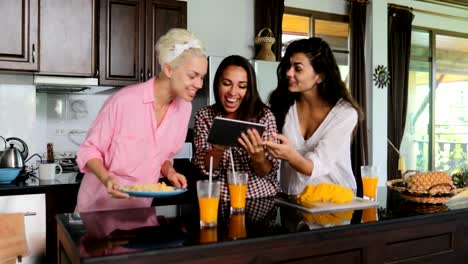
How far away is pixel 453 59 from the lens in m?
6.14

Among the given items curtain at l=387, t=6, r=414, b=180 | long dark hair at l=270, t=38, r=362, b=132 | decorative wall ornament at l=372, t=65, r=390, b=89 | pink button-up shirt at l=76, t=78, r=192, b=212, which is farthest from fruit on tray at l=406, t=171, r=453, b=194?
curtain at l=387, t=6, r=414, b=180

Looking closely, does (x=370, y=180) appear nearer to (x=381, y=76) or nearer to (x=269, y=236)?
(x=269, y=236)

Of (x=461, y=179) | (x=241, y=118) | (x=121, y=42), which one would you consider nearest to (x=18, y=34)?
(x=121, y=42)

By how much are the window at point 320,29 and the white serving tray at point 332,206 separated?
121 inches

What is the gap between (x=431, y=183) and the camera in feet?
5.80

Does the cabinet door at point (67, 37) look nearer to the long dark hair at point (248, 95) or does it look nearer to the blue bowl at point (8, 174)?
the blue bowl at point (8, 174)

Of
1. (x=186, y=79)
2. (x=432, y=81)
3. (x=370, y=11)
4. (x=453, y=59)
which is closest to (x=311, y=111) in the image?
(x=186, y=79)

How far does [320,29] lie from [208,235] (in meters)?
4.07

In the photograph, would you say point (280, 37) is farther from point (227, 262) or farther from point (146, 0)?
point (227, 262)

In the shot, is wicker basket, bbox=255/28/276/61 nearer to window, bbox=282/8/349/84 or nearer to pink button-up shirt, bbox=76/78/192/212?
window, bbox=282/8/349/84

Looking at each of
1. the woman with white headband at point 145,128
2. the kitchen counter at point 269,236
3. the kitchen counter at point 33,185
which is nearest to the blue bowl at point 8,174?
the kitchen counter at point 33,185

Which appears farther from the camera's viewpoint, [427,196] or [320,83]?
[320,83]

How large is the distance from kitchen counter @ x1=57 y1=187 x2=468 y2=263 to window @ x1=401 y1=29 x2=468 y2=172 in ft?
13.8

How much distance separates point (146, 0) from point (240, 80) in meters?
1.90
